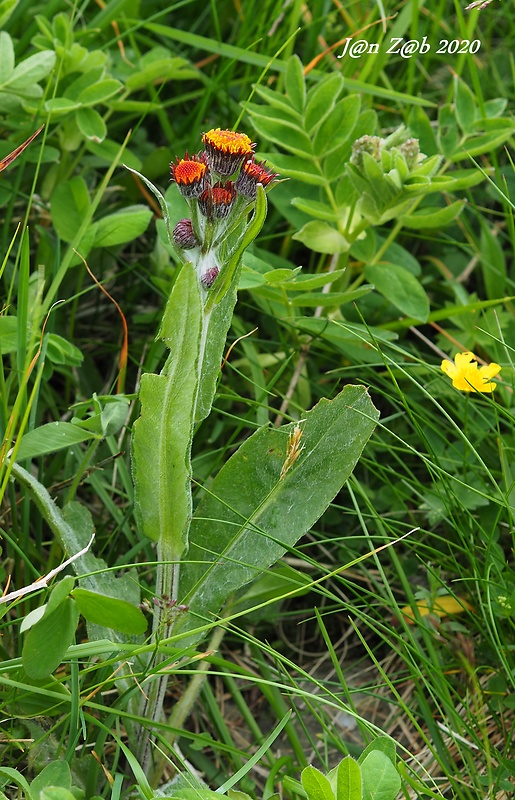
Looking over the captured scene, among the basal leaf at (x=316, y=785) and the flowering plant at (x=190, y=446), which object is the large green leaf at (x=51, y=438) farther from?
the basal leaf at (x=316, y=785)

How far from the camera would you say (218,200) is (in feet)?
4.95

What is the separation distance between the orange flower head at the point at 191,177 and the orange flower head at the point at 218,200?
2 cm

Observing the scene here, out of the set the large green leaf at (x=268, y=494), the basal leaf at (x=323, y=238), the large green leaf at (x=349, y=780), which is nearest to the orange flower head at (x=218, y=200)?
the large green leaf at (x=268, y=494)

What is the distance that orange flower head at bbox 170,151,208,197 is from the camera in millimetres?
1488

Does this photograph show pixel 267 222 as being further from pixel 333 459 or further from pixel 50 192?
pixel 333 459

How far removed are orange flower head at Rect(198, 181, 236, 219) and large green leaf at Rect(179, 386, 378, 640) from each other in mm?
450

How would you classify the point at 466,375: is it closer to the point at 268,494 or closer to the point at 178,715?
the point at 268,494

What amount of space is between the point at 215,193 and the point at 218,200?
0.6 inches

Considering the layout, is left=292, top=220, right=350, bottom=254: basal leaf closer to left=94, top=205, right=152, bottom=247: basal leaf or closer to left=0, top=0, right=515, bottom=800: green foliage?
left=0, top=0, right=515, bottom=800: green foliage

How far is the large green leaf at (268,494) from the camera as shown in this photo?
1.70 metres

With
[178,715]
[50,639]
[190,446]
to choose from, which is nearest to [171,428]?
[190,446]

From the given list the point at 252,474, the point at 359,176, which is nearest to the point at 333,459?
the point at 252,474

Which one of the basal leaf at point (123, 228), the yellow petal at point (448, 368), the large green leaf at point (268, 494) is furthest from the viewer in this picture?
the basal leaf at point (123, 228)

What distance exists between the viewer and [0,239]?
2.42m
